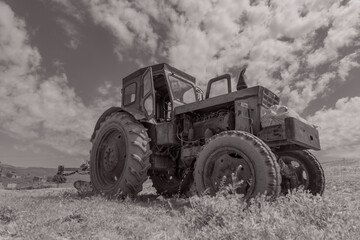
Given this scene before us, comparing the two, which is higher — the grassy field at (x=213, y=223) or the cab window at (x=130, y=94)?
the cab window at (x=130, y=94)

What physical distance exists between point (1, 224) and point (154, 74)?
4681 millimetres

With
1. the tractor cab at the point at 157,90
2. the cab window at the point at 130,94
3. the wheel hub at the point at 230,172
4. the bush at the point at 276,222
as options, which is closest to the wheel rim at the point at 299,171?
the wheel hub at the point at 230,172

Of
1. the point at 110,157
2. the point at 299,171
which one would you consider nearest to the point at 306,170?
the point at 299,171

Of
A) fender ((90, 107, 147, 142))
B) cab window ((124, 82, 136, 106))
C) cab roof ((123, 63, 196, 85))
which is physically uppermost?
cab roof ((123, 63, 196, 85))

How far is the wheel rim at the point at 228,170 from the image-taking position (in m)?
4.29

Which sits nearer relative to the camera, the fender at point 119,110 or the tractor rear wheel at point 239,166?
the tractor rear wheel at point 239,166

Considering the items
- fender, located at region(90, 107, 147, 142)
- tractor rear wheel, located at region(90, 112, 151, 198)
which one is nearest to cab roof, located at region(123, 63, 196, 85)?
fender, located at region(90, 107, 147, 142)

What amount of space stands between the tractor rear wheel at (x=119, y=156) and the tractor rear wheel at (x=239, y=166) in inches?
64.2

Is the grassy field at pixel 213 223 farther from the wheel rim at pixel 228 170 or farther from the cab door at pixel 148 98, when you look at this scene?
the cab door at pixel 148 98

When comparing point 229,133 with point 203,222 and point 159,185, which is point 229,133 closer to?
Result: point 203,222

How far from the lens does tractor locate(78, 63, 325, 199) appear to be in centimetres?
440

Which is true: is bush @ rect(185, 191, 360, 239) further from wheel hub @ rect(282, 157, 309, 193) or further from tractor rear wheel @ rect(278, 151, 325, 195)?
tractor rear wheel @ rect(278, 151, 325, 195)

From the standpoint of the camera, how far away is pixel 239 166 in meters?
4.09

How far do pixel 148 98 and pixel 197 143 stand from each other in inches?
67.7
